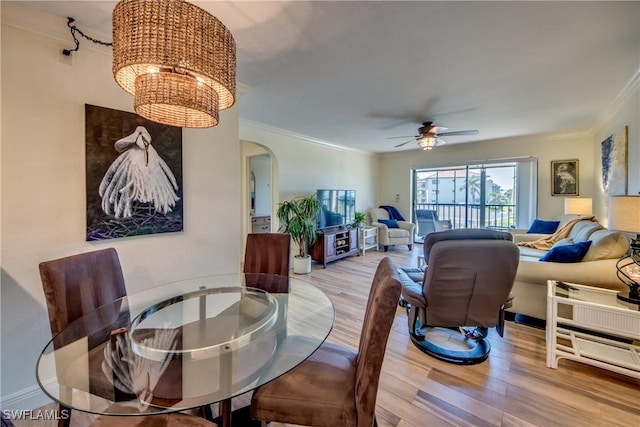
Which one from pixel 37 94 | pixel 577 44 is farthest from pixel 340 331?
pixel 577 44

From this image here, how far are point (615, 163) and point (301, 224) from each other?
167 inches

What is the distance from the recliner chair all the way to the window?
4.60m

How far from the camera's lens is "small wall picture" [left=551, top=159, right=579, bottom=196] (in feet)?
16.4

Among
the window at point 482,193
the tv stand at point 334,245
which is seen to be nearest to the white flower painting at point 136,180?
the tv stand at point 334,245

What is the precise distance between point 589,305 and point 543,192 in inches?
172

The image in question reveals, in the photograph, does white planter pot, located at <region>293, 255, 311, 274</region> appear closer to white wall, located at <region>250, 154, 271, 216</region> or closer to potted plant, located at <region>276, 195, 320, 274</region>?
potted plant, located at <region>276, 195, 320, 274</region>

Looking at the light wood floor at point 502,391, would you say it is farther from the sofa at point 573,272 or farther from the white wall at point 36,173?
the white wall at point 36,173

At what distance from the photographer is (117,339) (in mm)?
1411

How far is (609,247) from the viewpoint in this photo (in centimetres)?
237

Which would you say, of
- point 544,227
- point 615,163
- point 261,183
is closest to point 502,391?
point 615,163

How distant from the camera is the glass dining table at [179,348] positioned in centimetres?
106

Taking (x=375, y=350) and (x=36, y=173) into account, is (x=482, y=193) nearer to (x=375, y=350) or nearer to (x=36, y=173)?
(x=375, y=350)

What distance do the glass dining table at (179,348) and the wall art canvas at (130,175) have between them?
53cm

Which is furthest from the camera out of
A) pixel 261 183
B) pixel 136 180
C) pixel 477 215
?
pixel 261 183
